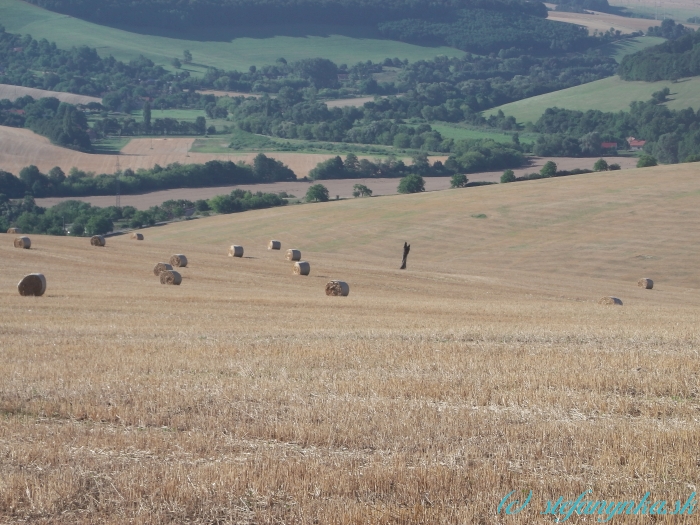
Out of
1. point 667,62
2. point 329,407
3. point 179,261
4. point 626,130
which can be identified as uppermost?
point 667,62

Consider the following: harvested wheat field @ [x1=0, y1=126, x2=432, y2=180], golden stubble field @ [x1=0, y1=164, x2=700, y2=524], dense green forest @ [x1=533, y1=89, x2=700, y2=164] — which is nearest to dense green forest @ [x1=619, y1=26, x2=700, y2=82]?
dense green forest @ [x1=533, y1=89, x2=700, y2=164]

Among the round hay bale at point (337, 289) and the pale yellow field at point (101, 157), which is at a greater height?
the pale yellow field at point (101, 157)

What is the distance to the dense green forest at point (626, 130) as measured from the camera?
12825 centimetres

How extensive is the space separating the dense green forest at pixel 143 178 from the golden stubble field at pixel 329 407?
265ft

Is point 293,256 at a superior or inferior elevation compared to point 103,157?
inferior

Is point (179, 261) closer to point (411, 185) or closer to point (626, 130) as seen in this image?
point (411, 185)

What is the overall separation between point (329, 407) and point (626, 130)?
14757 centimetres

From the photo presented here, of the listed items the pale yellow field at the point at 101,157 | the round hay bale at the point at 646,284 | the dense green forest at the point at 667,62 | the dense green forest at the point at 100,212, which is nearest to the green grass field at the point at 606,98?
the dense green forest at the point at 667,62

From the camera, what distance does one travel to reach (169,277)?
32.4 meters

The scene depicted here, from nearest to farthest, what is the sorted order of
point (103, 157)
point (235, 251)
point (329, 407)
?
point (329, 407) < point (235, 251) < point (103, 157)

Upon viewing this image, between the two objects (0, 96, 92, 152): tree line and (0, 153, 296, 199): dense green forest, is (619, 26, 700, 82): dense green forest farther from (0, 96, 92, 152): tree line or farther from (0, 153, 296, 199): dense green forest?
(0, 96, 92, 152): tree line

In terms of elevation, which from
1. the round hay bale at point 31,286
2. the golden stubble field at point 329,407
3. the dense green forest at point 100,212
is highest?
the golden stubble field at point 329,407

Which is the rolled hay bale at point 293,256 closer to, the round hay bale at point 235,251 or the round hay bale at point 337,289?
the round hay bale at point 235,251

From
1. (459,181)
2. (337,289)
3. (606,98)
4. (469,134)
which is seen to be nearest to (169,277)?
(337,289)
